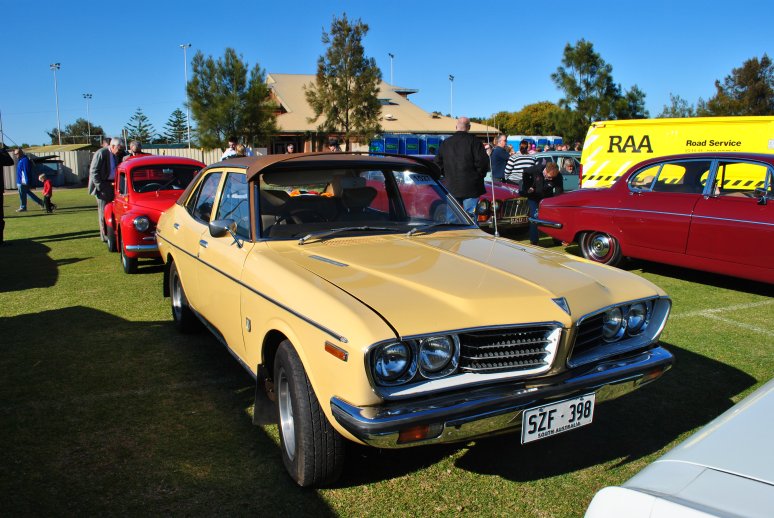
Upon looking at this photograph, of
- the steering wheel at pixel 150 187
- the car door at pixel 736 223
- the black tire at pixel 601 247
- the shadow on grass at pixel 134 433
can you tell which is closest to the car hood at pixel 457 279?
the shadow on grass at pixel 134 433

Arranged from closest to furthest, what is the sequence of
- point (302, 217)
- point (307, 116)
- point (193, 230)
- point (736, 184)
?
point (302, 217)
point (193, 230)
point (736, 184)
point (307, 116)

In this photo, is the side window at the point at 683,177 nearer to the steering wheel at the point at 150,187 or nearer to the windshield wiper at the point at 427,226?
the windshield wiper at the point at 427,226

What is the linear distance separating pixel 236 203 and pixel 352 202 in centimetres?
78

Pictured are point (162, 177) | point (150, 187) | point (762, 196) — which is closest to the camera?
point (762, 196)

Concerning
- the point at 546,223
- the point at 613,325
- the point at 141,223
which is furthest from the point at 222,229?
the point at 546,223

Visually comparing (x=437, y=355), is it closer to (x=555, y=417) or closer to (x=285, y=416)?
(x=555, y=417)

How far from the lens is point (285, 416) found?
3.18m

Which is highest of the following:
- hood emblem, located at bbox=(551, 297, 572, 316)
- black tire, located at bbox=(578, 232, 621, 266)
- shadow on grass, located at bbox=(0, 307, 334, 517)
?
hood emblem, located at bbox=(551, 297, 572, 316)

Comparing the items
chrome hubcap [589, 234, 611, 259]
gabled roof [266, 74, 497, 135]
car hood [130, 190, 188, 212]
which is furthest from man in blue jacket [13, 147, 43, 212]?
gabled roof [266, 74, 497, 135]

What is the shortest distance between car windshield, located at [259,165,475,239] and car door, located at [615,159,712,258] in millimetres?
4006

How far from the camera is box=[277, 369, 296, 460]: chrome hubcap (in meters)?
3.10

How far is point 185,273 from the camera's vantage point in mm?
4906

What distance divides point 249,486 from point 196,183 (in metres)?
2.98

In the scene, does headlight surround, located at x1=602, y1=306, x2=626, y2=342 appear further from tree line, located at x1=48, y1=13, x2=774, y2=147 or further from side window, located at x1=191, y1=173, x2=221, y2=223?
tree line, located at x1=48, y1=13, x2=774, y2=147
